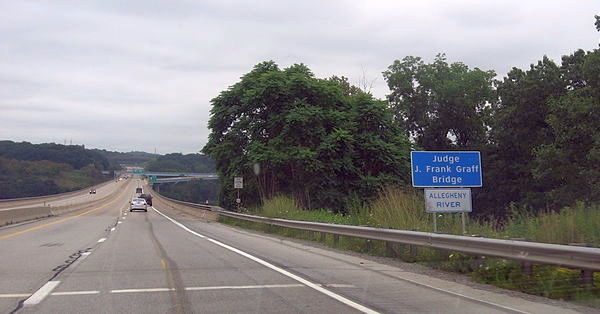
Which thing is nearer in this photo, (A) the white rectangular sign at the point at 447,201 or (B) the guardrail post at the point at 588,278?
(B) the guardrail post at the point at 588,278

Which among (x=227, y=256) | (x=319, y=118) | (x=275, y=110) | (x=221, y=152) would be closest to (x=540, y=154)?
(x=319, y=118)

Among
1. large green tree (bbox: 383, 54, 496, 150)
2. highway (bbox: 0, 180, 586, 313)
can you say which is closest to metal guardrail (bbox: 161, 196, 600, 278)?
highway (bbox: 0, 180, 586, 313)

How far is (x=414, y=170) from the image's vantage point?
14.5 metres

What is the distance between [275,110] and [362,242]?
72.4ft

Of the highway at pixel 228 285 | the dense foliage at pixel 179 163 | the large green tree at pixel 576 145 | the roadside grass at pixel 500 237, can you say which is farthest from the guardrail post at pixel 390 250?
the dense foliage at pixel 179 163

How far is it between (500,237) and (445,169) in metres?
3.27

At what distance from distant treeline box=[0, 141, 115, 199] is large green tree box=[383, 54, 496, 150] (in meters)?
58.2

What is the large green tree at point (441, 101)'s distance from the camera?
55062 millimetres

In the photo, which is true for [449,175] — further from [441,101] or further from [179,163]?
[179,163]

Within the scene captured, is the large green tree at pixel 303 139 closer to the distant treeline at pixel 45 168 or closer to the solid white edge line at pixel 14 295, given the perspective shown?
the solid white edge line at pixel 14 295

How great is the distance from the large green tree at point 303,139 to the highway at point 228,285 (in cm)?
1996

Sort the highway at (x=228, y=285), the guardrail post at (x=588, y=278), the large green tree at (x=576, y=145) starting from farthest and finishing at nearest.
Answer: the large green tree at (x=576, y=145) → the guardrail post at (x=588, y=278) → the highway at (x=228, y=285)

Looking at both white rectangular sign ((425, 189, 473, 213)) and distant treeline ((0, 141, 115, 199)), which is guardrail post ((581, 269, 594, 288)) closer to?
white rectangular sign ((425, 189, 473, 213))

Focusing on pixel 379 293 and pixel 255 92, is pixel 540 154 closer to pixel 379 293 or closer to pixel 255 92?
pixel 255 92
